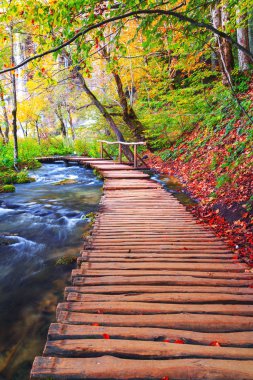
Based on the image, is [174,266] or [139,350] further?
[174,266]

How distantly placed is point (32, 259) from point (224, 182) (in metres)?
5.20

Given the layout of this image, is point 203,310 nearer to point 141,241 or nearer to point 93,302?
point 93,302

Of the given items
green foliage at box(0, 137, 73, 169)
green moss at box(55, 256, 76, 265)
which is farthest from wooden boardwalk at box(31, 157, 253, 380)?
green foliage at box(0, 137, 73, 169)

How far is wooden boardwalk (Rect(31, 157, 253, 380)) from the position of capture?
6.55 ft

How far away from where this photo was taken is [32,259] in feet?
18.2

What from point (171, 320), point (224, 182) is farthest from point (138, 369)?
point (224, 182)

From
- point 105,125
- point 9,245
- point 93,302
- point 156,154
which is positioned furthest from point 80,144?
point 93,302

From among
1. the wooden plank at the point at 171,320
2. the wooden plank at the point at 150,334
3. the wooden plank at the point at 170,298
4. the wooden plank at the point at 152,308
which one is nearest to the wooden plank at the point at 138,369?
the wooden plank at the point at 150,334

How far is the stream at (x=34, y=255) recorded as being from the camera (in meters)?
3.30

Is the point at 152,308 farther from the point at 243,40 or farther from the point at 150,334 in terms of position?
the point at 243,40

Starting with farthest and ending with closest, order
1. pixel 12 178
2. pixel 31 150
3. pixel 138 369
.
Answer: pixel 31 150, pixel 12 178, pixel 138 369

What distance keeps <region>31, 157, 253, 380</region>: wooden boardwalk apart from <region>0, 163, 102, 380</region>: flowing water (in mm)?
911

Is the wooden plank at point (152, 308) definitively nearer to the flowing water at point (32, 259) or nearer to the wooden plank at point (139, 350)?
the wooden plank at point (139, 350)

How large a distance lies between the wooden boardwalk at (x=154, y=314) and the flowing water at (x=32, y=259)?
911mm
